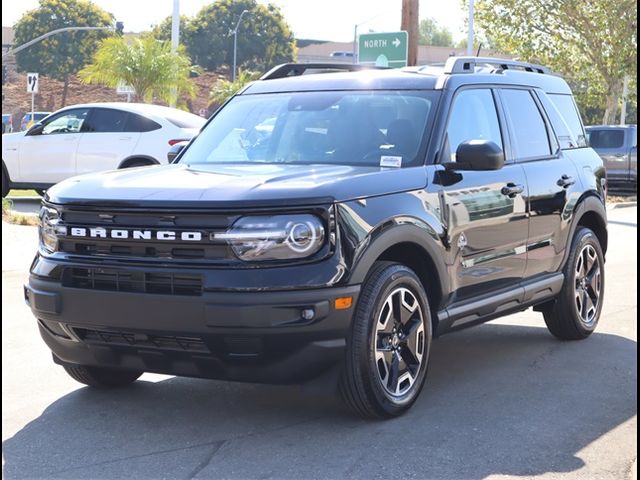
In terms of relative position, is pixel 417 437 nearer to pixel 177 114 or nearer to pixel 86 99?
pixel 177 114

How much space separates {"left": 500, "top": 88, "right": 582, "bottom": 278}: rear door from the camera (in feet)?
23.0

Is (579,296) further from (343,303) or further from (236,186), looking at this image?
(236,186)

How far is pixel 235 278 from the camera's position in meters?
4.93

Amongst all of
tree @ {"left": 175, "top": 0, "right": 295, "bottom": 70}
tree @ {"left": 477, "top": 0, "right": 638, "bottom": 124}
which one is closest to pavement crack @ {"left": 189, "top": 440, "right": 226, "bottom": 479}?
tree @ {"left": 477, "top": 0, "right": 638, "bottom": 124}

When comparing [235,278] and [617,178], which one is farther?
[617,178]

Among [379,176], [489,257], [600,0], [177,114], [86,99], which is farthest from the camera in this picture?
[86,99]

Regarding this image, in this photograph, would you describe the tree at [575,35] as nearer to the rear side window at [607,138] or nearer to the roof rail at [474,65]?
the rear side window at [607,138]

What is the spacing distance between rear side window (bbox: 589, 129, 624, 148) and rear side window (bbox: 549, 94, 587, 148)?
1935cm

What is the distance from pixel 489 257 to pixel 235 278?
2054 mm

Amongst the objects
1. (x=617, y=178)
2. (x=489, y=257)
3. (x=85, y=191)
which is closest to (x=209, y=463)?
(x=85, y=191)

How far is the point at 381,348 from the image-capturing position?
545 centimetres

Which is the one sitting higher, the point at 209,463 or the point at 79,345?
the point at 79,345

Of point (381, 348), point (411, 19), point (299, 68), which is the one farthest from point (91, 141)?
point (381, 348)

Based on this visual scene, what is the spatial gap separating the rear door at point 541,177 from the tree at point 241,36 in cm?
8679
